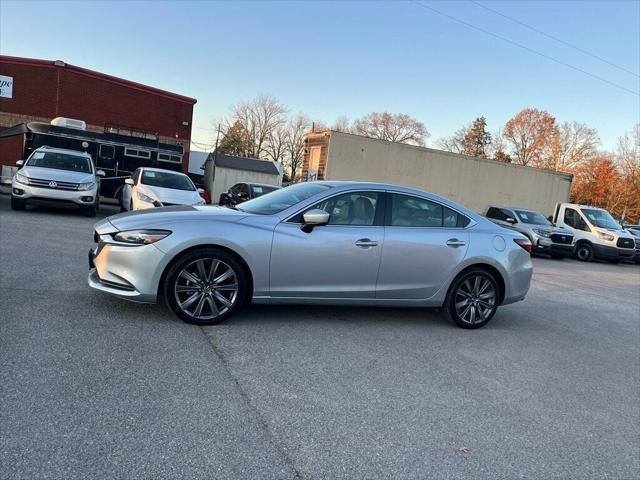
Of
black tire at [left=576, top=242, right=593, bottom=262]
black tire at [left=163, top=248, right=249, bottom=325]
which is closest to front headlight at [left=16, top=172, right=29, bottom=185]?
black tire at [left=163, top=248, right=249, bottom=325]

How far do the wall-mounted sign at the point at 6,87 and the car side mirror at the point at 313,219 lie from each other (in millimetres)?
30158

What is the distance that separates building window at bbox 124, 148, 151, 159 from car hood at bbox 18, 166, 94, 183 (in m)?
3.80

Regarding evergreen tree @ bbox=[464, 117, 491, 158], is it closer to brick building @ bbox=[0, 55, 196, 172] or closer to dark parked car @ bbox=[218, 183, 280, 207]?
brick building @ bbox=[0, 55, 196, 172]

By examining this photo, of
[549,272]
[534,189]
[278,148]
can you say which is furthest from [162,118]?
[278,148]

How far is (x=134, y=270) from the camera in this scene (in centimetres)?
462

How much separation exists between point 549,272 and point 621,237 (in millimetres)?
7453

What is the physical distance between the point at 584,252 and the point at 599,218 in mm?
1646

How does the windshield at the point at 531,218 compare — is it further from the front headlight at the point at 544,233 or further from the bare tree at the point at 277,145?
the bare tree at the point at 277,145

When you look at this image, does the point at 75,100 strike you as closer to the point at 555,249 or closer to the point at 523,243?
the point at 555,249

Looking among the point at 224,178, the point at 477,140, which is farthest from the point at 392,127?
the point at 224,178

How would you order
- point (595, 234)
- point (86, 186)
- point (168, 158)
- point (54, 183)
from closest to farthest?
1. point (54, 183)
2. point (86, 186)
3. point (168, 158)
4. point (595, 234)

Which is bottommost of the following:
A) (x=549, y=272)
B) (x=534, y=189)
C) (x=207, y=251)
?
(x=549, y=272)

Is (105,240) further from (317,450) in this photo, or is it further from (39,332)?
(317,450)

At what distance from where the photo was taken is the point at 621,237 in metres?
18.5
